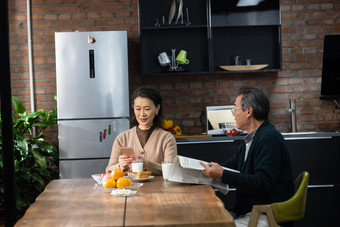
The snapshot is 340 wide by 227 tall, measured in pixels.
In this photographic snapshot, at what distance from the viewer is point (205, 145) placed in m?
4.34

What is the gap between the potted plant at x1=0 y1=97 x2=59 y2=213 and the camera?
14.4ft

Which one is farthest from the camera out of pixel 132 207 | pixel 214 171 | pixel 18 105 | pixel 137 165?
pixel 18 105

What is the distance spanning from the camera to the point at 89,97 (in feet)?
14.5

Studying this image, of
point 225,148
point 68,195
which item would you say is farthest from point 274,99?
point 68,195

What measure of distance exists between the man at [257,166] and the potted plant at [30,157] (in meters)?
2.50

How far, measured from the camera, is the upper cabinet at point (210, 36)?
4.80m

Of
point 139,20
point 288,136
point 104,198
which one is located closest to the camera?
point 104,198

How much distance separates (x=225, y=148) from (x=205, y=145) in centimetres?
19

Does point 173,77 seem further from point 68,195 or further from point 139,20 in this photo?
point 68,195

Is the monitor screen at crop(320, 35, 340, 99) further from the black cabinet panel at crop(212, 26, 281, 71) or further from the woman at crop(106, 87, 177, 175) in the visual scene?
the woman at crop(106, 87, 177, 175)

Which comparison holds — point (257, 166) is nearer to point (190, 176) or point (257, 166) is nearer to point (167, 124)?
point (190, 176)

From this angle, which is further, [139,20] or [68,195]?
[139,20]

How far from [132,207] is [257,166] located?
0.69 meters

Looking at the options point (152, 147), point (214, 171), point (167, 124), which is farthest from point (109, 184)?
point (167, 124)
